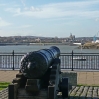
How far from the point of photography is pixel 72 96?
8703 mm

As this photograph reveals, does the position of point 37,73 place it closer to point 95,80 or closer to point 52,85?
point 52,85

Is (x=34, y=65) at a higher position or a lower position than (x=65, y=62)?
higher

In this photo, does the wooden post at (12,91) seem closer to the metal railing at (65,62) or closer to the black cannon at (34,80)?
the black cannon at (34,80)

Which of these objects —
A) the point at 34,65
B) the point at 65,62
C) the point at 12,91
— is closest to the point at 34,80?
the point at 34,65

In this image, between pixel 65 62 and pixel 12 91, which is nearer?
pixel 12 91

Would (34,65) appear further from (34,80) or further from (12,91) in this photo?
(12,91)

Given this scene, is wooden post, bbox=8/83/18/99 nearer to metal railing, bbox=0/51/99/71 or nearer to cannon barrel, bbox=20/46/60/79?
cannon barrel, bbox=20/46/60/79

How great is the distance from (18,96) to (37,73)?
28.4 inches

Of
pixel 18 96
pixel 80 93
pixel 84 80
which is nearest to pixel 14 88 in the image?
pixel 18 96

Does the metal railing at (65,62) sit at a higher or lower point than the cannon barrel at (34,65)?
lower

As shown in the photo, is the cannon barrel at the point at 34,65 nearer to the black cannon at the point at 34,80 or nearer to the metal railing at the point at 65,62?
the black cannon at the point at 34,80

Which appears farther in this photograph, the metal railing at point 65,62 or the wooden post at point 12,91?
the metal railing at point 65,62

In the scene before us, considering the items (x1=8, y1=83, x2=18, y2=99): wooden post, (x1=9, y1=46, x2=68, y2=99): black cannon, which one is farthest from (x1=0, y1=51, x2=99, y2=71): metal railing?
(x1=8, y1=83, x2=18, y2=99): wooden post

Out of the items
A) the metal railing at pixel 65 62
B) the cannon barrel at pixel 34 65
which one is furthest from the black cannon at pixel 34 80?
the metal railing at pixel 65 62
